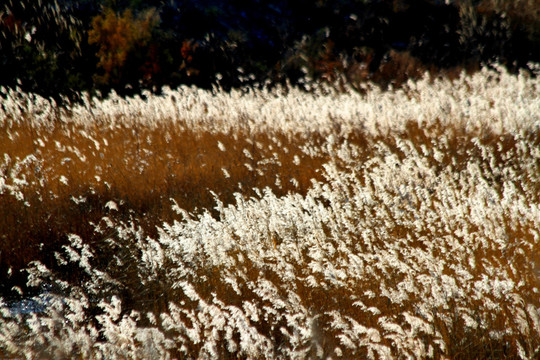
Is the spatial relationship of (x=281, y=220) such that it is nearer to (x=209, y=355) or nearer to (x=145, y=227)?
(x=209, y=355)

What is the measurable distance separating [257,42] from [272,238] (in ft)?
45.4

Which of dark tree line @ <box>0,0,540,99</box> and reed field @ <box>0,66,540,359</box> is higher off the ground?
dark tree line @ <box>0,0,540,99</box>

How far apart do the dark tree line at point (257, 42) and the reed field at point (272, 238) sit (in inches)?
174

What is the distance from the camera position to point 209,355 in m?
1.81

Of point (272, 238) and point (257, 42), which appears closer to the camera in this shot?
point (272, 238)

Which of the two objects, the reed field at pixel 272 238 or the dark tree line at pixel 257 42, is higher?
the dark tree line at pixel 257 42

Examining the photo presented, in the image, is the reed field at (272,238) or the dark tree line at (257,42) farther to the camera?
the dark tree line at (257,42)

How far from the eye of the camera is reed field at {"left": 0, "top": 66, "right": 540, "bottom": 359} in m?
1.70

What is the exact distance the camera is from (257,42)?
1531 cm

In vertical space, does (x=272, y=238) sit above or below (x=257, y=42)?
below

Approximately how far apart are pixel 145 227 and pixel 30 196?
1.00 metres

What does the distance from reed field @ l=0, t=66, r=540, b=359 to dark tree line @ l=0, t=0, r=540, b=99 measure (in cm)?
442

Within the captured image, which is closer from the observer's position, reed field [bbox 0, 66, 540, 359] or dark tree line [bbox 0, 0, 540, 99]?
reed field [bbox 0, 66, 540, 359]

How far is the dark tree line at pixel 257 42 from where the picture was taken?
31.3 feet
